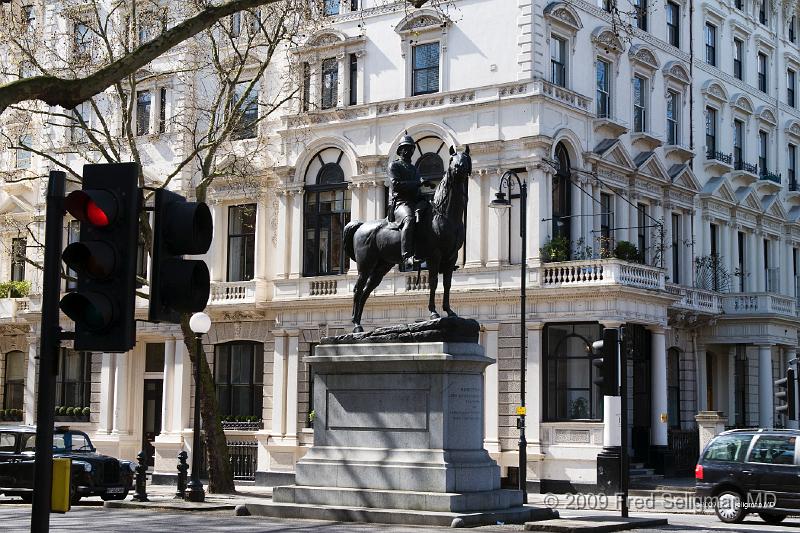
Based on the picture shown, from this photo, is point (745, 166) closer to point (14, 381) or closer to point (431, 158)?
point (431, 158)

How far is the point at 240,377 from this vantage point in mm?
43562

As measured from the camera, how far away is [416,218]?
21.4 metres

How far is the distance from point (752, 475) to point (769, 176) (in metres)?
28.1

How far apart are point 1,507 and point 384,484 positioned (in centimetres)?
1033

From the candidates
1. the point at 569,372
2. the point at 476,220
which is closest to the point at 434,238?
the point at 569,372

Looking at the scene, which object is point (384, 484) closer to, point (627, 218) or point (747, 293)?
point (627, 218)

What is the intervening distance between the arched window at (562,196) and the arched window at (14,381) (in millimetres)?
22908

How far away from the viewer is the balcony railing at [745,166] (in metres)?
48.5

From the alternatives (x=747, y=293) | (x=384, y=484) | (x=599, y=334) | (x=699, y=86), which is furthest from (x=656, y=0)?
(x=384, y=484)

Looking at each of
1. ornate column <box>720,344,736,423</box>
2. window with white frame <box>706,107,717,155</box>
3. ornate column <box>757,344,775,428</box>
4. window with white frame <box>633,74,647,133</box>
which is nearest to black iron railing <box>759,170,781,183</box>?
window with white frame <box>706,107,717,155</box>

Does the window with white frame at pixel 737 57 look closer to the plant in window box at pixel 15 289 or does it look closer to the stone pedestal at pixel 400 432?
the plant in window box at pixel 15 289

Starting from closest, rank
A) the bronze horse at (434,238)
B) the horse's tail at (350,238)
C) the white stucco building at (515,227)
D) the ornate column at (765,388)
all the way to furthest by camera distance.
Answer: the bronze horse at (434,238), the horse's tail at (350,238), the white stucco building at (515,227), the ornate column at (765,388)

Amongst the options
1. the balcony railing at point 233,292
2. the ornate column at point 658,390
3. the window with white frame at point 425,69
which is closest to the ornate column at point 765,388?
the ornate column at point 658,390

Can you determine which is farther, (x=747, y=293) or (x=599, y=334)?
(x=747, y=293)
